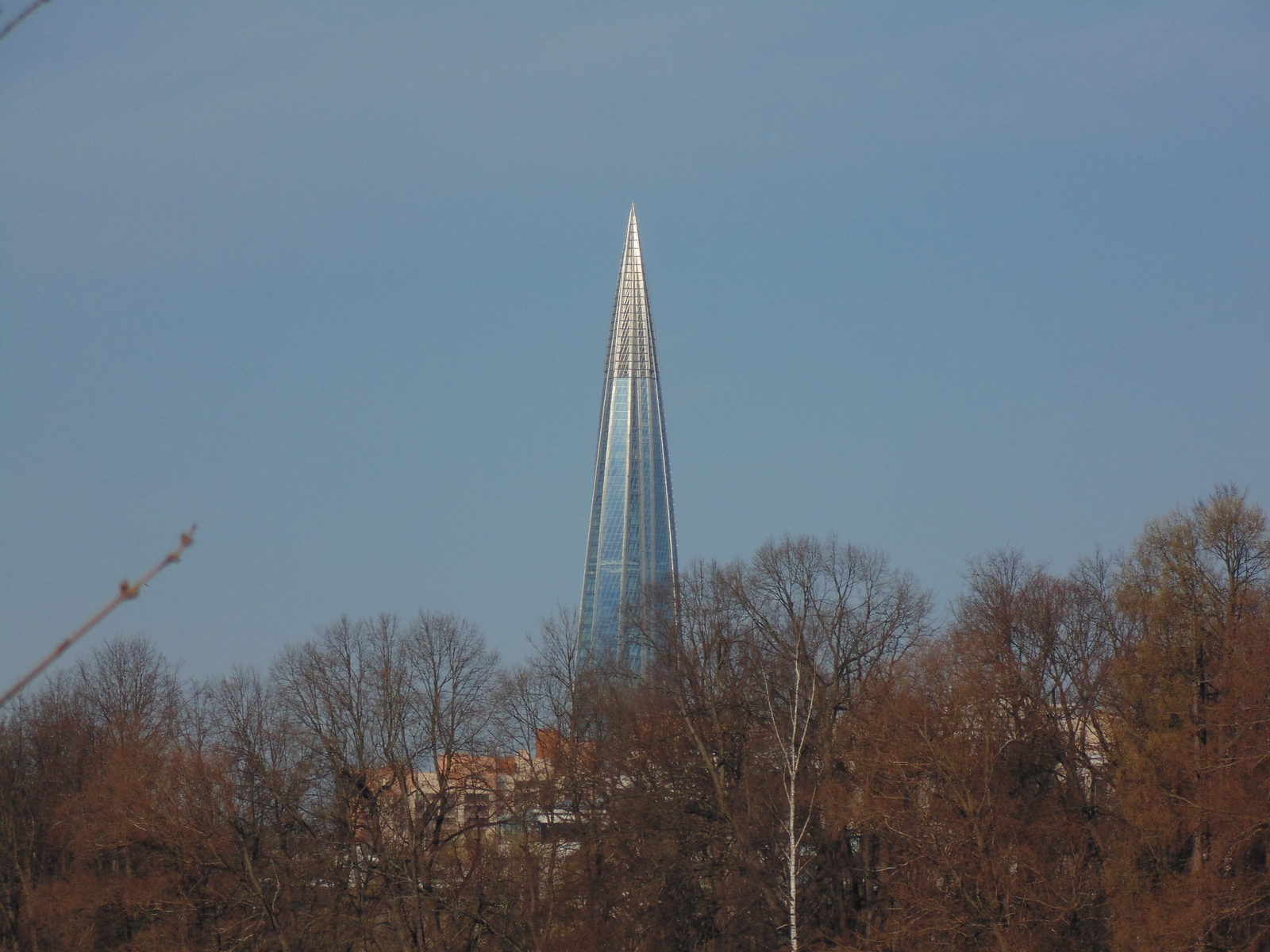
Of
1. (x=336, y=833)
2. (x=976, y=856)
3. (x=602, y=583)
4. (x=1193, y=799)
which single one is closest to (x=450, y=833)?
(x=336, y=833)

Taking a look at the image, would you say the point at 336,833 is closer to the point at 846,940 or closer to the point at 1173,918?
the point at 846,940

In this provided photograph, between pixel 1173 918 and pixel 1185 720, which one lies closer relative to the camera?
pixel 1173 918

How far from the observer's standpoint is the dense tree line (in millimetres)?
37500

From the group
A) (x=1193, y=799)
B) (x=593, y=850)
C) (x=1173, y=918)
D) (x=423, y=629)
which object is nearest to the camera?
(x=1173, y=918)

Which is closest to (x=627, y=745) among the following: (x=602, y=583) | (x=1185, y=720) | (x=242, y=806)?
(x=242, y=806)

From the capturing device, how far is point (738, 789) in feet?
157

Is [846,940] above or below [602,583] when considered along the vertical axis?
below

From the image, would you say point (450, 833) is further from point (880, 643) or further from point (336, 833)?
point (880, 643)

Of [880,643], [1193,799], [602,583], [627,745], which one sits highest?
[602,583]

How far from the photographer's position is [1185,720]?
3762cm

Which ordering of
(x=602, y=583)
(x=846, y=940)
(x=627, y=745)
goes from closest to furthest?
(x=846, y=940), (x=627, y=745), (x=602, y=583)

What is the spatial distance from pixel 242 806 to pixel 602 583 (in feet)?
489

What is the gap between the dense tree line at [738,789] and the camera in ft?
123

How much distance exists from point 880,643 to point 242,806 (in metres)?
22.9
